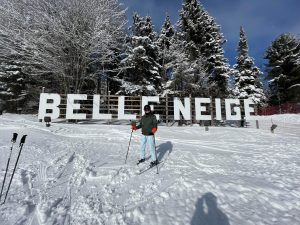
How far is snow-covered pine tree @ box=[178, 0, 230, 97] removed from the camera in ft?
83.8

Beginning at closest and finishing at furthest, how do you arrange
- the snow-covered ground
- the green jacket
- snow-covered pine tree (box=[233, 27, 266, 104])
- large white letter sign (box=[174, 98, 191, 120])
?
the snow-covered ground, the green jacket, large white letter sign (box=[174, 98, 191, 120]), snow-covered pine tree (box=[233, 27, 266, 104])

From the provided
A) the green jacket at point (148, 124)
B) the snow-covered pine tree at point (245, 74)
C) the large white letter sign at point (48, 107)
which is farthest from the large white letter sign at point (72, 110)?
the snow-covered pine tree at point (245, 74)

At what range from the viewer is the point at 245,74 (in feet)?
118

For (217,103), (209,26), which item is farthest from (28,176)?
(209,26)

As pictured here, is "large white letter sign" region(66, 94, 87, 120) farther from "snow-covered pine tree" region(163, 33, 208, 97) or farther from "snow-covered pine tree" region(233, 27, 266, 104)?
"snow-covered pine tree" region(233, 27, 266, 104)

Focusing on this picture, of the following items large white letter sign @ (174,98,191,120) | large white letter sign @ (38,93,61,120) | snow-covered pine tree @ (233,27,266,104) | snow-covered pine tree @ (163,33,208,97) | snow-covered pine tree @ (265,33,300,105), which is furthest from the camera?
snow-covered pine tree @ (265,33,300,105)

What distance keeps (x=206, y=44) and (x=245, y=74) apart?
12.9 meters

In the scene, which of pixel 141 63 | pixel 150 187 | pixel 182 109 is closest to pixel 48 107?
pixel 182 109

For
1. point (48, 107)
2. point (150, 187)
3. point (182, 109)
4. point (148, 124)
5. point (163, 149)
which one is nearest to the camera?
point (150, 187)

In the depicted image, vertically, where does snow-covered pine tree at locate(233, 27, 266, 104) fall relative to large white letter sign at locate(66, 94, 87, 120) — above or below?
above

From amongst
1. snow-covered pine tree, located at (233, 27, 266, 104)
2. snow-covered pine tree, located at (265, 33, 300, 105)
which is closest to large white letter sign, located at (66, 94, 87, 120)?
snow-covered pine tree, located at (233, 27, 266, 104)

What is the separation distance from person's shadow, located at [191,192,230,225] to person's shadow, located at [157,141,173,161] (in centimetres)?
357

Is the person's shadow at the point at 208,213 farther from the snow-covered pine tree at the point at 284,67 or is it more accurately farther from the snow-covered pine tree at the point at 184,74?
the snow-covered pine tree at the point at 284,67

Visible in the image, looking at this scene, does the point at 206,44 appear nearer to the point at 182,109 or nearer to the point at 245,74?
the point at 182,109
